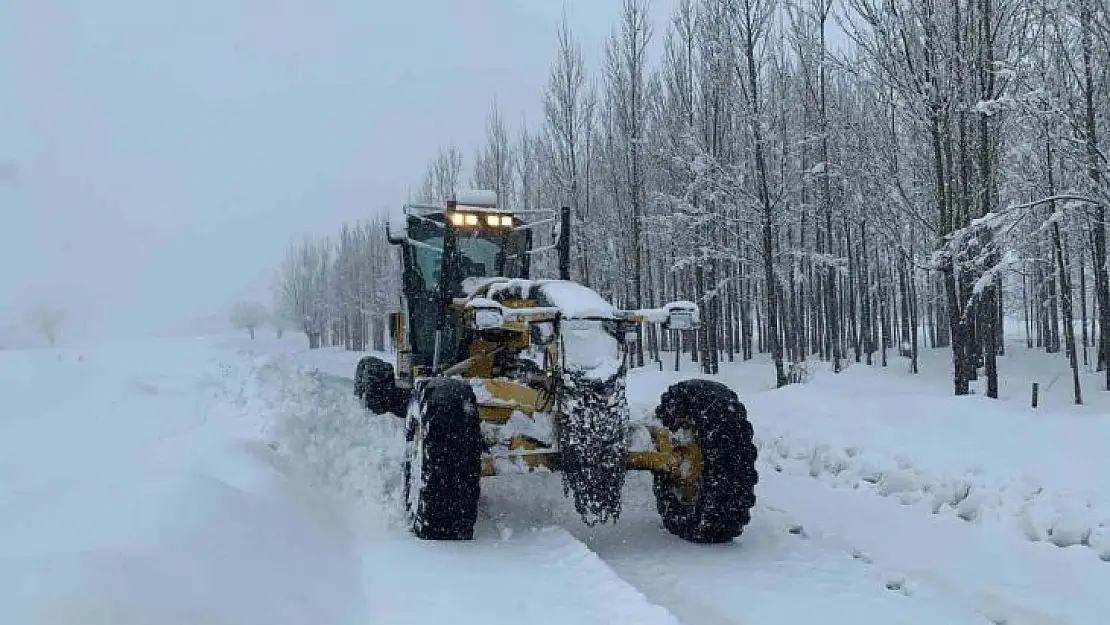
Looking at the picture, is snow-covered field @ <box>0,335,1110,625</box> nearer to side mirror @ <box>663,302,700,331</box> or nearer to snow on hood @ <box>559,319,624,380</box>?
snow on hood @ <box>559,319,624,380</box>

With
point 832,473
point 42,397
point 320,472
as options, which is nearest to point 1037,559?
point 832,473

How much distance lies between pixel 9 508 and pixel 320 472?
313 centimetres

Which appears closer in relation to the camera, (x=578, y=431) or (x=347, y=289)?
(x=578, y=431)

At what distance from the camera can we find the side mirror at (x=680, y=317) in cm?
578

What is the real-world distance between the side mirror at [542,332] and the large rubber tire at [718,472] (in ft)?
3.84

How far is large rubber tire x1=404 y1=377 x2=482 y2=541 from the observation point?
536 centimetres

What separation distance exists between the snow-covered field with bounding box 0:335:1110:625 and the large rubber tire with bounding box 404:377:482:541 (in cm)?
18

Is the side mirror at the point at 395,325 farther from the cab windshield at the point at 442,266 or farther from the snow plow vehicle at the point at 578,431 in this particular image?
the snow plow vehicle at the point at 578,431

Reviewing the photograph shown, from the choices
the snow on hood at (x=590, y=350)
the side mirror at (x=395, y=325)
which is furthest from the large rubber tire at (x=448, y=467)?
the side mirror at (x=395, y=325)

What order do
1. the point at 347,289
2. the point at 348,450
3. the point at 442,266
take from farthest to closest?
the point at 347,289, the point at 442,266, the point at 348,450

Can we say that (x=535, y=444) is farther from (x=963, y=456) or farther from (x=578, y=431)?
(x=963, y=456)

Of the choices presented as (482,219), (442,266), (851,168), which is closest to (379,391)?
(442,266)

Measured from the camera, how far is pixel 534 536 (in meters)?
5.68

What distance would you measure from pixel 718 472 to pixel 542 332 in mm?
1515
